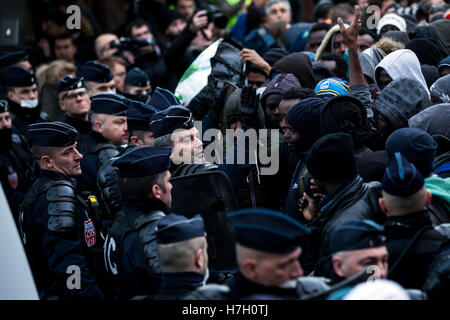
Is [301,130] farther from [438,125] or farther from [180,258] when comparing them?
[180,258]

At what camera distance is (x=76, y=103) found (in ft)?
23.2

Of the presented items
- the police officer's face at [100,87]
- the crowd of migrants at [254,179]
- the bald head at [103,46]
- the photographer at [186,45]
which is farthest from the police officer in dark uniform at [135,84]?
the bald head at [103,46]

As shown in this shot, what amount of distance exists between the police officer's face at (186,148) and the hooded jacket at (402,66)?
168cm

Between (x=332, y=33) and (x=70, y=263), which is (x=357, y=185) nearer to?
(x=70, y=263)

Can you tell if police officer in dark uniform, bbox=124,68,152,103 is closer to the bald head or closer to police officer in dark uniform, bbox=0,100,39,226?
police officer in dark uniform, bbox=0,100,39,226

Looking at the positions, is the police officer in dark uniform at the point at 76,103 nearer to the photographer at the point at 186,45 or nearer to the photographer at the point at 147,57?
the photographer at the point at 186,45

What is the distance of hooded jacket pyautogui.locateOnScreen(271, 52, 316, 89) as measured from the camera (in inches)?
251

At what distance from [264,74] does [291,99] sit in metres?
1.63

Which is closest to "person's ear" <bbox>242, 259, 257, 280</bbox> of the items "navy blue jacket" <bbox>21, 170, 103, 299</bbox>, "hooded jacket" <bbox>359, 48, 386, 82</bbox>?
"navy blue jacket" <bbox>21, 170, 103, 299</bbox>

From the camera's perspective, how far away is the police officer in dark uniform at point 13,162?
729cm

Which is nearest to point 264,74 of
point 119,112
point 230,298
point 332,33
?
point 332,33

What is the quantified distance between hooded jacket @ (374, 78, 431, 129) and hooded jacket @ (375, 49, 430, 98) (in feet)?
0.84

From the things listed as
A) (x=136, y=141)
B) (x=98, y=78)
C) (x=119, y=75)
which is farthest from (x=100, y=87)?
(x=136, y=141)

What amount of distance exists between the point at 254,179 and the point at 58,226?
1.50 metres
